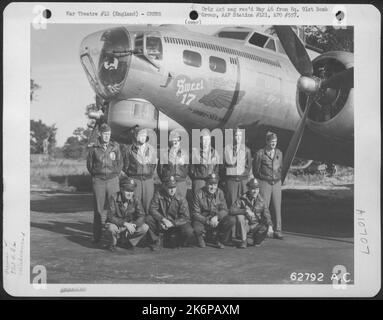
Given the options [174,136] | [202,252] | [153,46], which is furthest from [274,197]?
[153,46]

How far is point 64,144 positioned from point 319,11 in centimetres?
262

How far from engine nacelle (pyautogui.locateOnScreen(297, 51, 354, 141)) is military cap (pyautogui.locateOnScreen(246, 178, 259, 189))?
77cm

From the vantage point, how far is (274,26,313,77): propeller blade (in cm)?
424

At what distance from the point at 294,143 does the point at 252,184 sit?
1.88 feet

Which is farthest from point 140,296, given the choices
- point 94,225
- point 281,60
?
point 281,60

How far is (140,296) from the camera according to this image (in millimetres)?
4160

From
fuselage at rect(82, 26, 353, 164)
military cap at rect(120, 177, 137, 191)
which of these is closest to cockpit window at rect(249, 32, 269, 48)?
fuselage at rect(82, 26, 353, 164)

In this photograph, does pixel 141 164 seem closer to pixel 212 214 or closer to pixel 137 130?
pixel 137 130

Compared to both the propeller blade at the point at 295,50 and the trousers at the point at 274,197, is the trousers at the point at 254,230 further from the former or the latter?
the propeller blade at the point at 295,50

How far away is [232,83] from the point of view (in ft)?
13.9

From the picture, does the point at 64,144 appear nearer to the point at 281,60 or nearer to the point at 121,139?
the point at 121,139

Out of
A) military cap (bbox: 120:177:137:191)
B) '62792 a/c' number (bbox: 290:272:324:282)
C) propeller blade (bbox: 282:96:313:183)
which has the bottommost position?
'62792 a/c' number (bbox: 290:272:324:282)

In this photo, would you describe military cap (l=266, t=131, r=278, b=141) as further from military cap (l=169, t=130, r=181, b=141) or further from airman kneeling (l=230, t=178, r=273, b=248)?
military cap (l=169, t=130, r=181, b=141)

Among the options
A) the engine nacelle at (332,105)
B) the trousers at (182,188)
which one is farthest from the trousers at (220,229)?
the engine nacelle at (332,105)
